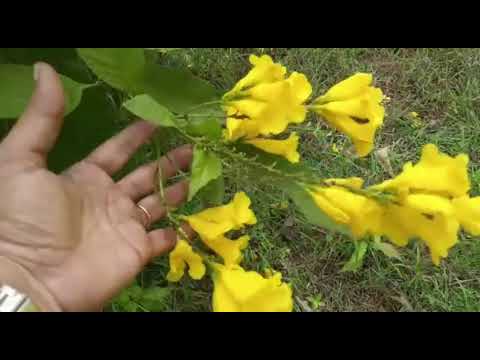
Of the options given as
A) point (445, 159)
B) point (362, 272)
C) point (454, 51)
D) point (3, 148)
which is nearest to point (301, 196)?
point (445, 159)

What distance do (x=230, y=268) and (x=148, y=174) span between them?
31cm

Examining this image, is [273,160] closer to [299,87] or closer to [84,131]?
[299,87]

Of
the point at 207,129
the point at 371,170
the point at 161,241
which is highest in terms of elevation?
the point at 207,129

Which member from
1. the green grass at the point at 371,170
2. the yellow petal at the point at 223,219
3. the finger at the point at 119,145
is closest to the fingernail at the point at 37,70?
the finger at the point at 119,145

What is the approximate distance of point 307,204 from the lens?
3.76 feet

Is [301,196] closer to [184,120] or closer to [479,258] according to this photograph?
[184,120]

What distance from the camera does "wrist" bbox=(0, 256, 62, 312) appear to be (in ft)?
3.60

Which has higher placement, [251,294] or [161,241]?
[251,294]

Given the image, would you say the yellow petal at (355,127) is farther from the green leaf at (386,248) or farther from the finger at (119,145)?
the green leaf at (386,248)

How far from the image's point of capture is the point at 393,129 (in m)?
1.90

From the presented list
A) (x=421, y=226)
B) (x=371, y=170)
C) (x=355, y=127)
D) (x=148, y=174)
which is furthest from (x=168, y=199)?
(x=371, y=170)

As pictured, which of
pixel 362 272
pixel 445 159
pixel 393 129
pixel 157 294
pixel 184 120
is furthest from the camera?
pixel 393 129

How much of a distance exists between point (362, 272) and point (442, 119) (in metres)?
0.50

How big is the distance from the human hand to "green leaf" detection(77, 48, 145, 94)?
0.07m
